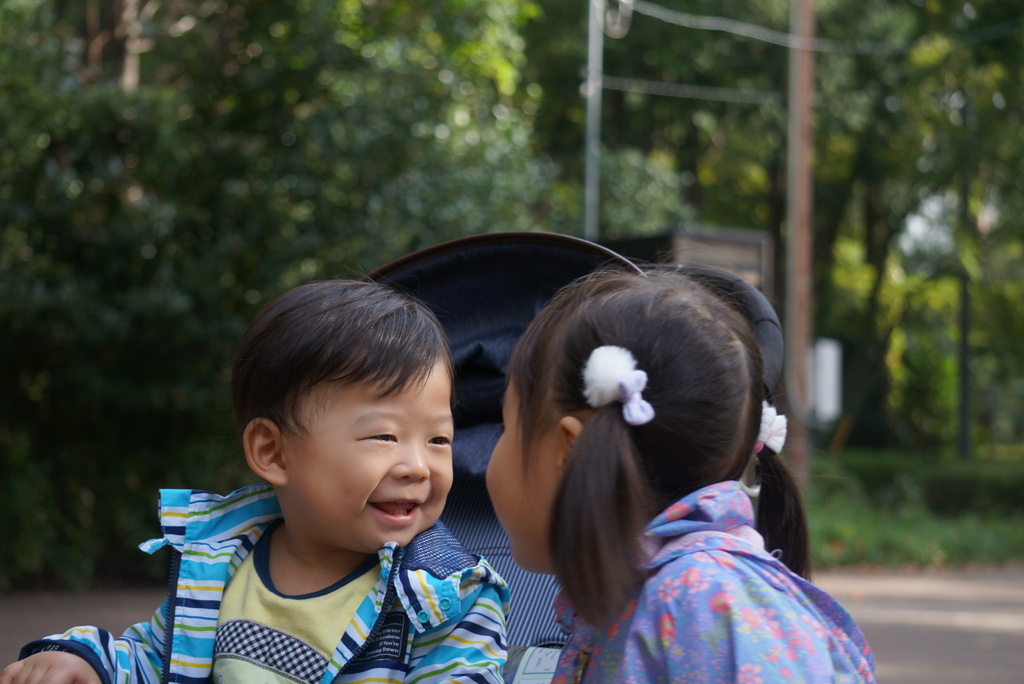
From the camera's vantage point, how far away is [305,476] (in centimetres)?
190

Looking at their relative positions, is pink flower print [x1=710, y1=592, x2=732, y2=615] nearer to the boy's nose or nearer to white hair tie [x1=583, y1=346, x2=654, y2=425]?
white hair tie [x1=583, y1=346, x2=654, y2=425]

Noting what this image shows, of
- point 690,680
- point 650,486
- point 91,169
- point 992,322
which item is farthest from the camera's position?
point 992,322

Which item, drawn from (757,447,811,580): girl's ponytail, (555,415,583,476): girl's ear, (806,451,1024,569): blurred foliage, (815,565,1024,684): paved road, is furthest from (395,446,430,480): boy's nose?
(806,451,1024,569): blurred foliage

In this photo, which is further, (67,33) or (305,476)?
(67,33)

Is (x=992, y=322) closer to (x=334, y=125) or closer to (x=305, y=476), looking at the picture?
(x=334, y=125)

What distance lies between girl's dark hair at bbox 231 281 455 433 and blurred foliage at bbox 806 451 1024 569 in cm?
748

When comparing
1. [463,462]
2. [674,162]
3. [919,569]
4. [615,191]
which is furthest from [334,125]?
[674,162]

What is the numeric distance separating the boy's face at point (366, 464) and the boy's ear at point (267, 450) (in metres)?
0.03

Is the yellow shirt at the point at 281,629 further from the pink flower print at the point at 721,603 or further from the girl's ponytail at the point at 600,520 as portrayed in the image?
the pink flower print at the point at 721,603

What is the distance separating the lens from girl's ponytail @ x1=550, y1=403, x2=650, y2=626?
145cm

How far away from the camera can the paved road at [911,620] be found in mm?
6168

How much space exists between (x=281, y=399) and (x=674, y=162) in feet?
63.0

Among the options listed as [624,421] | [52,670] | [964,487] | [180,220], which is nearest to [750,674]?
[624,421]

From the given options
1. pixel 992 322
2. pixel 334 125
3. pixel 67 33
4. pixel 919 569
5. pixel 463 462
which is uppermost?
pixel 67 33
